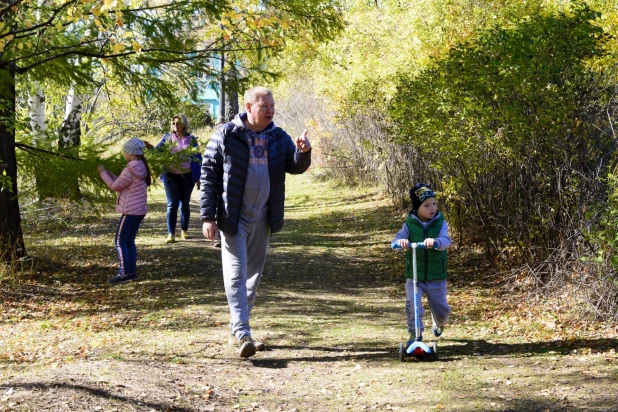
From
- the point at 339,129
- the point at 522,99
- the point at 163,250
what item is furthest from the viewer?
the point at 339,129

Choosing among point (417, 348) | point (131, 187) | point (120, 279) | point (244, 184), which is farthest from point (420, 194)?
point (120, 279)

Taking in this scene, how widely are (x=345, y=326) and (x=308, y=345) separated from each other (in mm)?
977

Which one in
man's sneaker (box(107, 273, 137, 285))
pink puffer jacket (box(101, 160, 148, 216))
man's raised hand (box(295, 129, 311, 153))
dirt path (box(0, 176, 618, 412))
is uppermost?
man's raised hand (box(295, 129, 311, 153))

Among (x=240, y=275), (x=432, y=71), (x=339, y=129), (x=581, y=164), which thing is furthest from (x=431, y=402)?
(x=339, y=129)

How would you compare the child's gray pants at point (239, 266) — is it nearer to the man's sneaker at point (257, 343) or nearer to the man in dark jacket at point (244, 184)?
the man in dark jacket at point (244, 184)

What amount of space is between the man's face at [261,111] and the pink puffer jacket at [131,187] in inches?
151

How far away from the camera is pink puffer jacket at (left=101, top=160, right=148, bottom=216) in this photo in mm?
9406

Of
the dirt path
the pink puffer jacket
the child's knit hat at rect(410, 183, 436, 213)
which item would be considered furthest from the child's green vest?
the pink puffer jacket

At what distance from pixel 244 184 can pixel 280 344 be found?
1522 mm

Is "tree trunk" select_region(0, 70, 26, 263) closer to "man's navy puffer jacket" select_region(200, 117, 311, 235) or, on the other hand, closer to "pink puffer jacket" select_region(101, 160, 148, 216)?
"pink puffer jacket" select_region(101, 160, 148, 216)

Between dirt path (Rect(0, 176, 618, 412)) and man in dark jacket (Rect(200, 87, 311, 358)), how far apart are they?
1.99ft

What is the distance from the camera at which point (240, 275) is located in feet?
19.7

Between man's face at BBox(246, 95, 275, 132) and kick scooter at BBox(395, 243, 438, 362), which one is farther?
kick scooter at BBox(395, 243, 438, 362)

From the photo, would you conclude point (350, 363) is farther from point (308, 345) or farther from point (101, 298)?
point (101, 298)
